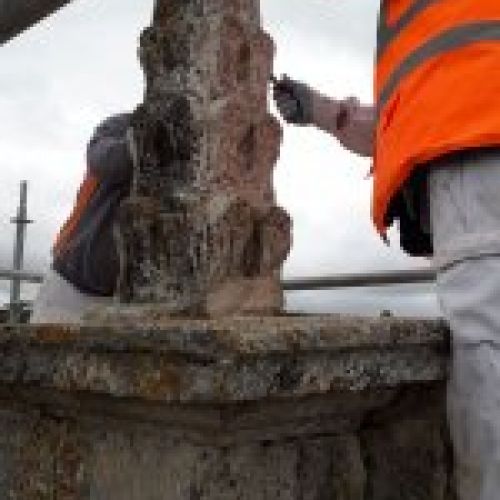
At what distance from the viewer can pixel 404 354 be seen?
1.80 m

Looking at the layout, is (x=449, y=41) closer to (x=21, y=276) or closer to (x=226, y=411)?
(x=226, y=411)

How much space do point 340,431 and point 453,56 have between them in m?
0.75

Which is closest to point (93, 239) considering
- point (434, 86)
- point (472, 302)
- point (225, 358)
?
point (434, 86)

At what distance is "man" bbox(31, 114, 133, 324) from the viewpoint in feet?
10.7

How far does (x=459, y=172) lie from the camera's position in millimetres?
1910

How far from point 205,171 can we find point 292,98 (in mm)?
415

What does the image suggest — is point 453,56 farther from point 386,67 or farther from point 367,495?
point 367,495

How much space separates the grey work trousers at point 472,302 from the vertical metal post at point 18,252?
2.84 metres

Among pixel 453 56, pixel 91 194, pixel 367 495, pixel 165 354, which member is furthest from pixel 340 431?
pixel 91 194

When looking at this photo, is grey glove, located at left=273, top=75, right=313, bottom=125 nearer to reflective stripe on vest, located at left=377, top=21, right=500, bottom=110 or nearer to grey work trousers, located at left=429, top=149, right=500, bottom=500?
reflective stripe on vest, located at left=377, top=21, right=500, bottom=110

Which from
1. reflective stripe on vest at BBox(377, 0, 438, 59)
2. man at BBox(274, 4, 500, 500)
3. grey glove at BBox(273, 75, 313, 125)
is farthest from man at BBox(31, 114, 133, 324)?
man at BBox(274, 4, 500, 500)

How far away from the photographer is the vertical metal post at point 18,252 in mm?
4748

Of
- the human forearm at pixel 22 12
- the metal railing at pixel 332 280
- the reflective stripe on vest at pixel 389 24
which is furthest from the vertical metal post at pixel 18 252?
the reflective stripe on vest at pixel 389 24

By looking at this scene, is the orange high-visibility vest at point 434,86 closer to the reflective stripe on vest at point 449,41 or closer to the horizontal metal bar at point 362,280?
the reflective stripe on vest at point 449,41
